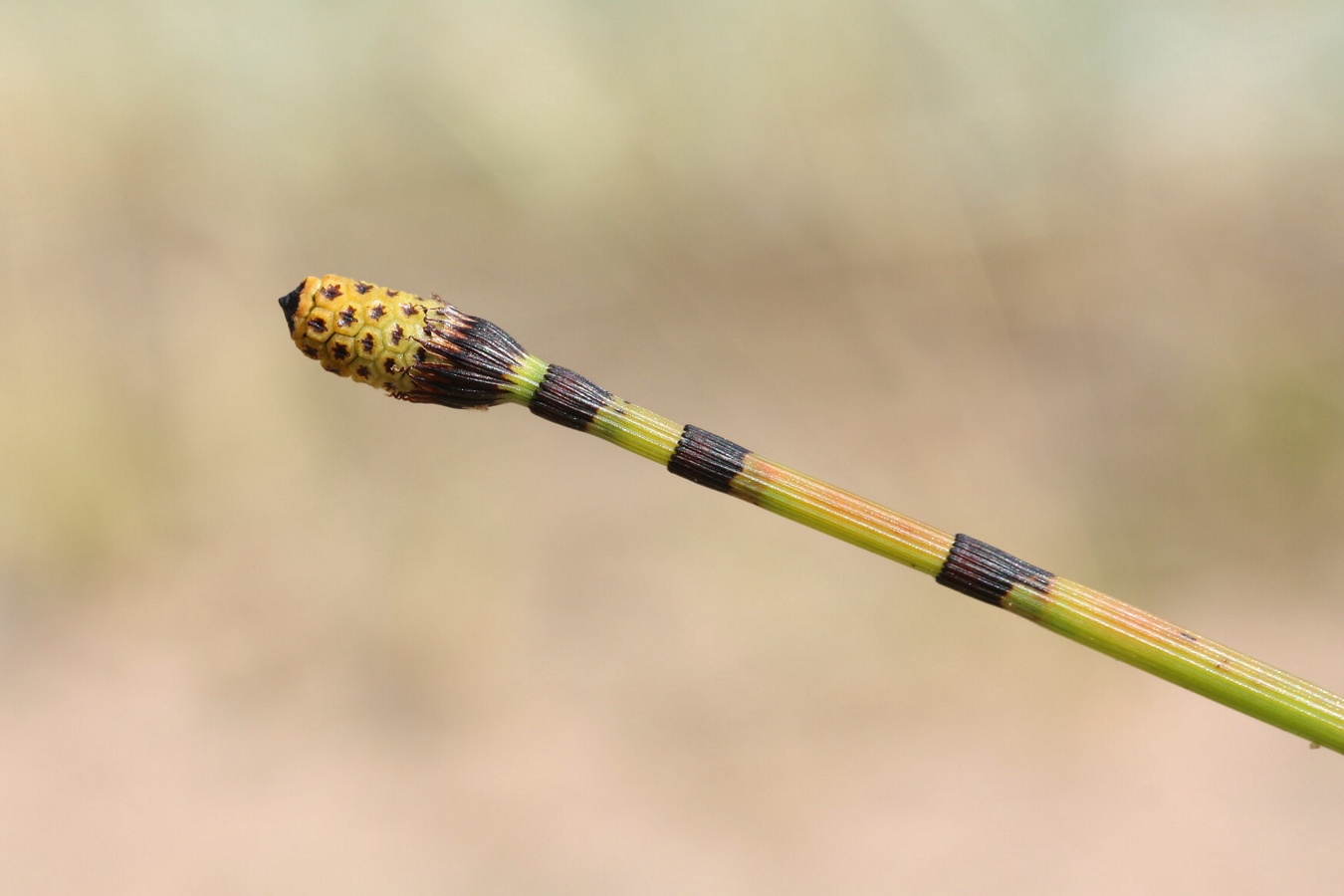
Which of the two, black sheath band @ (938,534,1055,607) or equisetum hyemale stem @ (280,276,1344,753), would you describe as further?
black sheath band @ (938,534,1055,607)

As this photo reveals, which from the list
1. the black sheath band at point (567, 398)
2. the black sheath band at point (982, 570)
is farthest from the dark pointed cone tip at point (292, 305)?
the black sheath band at point (982, 570)

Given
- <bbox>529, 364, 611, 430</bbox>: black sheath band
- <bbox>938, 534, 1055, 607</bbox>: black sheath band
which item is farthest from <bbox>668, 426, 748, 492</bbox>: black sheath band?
<bbox>938, 534, 1055, 607</bbox>: black sheath band

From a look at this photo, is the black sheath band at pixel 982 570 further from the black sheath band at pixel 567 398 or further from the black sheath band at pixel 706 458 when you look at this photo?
the black sheath band at pixel 567 398

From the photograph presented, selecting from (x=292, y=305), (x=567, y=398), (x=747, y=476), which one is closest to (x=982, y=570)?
(x=747, y=476)

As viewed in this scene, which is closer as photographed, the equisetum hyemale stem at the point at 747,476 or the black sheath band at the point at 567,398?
the equisetum hyemale stem at the point at 747,476

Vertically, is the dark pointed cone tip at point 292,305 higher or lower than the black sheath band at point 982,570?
lower

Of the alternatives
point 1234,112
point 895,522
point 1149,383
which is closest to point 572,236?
point 1149,383

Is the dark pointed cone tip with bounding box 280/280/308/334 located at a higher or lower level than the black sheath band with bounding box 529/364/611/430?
lower

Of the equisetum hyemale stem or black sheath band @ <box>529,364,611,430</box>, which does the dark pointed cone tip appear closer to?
the equisetum hyemale stem

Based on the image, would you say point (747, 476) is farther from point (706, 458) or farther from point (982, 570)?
point (982, 570)
